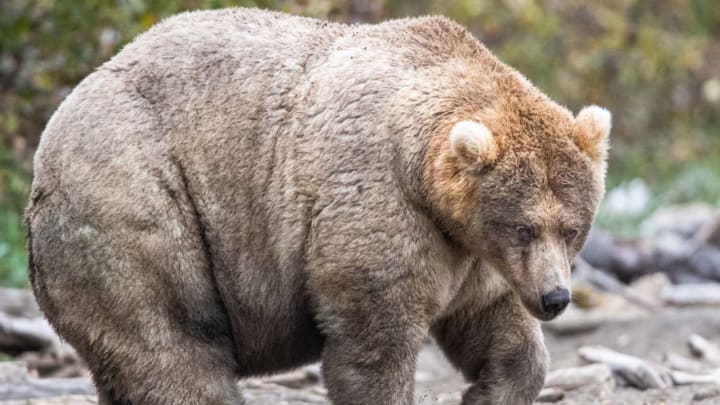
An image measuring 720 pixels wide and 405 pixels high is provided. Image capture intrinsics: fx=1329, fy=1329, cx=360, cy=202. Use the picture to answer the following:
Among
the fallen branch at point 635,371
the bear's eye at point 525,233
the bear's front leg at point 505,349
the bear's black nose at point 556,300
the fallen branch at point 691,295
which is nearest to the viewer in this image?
the bear's black nose at point 556,300

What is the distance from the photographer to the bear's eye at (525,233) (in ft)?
19.7

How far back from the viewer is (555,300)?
585cm

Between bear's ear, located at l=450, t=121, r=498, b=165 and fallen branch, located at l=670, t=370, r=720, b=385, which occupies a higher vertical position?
bear's ear, located at l=450, t=121, r=498, b=165

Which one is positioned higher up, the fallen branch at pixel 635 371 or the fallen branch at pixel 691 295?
the fallen branch at pixel 635 371

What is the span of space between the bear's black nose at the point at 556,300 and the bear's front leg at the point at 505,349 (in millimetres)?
762

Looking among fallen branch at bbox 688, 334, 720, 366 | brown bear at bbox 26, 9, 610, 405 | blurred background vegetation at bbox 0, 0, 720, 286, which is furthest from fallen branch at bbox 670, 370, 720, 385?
blurred background vegetation at bbox 0, 0, 720, 286

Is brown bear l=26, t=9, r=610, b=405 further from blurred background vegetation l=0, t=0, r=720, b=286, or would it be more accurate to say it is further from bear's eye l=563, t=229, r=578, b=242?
blurred background vegetation l=0, t=0, r=720, b=286

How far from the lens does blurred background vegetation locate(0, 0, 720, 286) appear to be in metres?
11.1

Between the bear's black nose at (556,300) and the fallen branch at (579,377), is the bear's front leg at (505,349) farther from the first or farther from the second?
the fallen branch at (579,377)

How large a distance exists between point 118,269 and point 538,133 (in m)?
2.08

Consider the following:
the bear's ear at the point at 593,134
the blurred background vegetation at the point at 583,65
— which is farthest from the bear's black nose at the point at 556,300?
the blurred background vegetation at the point at 583,65

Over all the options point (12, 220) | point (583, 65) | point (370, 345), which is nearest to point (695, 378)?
point (370, 345)

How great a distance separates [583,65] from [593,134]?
12.7 meters

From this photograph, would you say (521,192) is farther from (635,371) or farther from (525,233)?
(635,371)
